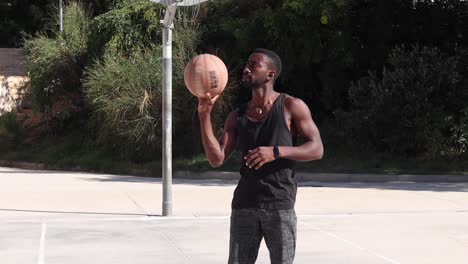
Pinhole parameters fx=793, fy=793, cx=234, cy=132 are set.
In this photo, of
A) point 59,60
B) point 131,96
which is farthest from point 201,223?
point 59,60

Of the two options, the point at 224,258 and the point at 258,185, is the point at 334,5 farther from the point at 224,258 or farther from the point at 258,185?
the point at 258,185

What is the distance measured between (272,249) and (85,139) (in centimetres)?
2067

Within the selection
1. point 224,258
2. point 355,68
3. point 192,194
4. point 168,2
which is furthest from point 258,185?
point 355,68

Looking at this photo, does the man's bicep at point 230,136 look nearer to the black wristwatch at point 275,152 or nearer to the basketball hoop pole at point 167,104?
the black wristwatch at point 275,152

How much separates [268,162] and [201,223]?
22.6ft

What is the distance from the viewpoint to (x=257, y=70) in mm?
4688

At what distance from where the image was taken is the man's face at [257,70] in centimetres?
469

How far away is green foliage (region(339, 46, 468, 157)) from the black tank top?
16.1m

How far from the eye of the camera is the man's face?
469 cm

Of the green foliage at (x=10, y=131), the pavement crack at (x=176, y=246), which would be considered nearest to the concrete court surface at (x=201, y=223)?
the pavement crack at (x=176, y=246)

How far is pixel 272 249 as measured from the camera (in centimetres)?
470

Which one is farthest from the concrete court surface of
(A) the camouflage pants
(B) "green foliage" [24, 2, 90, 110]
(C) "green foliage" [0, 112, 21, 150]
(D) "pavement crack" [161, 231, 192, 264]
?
(C) "green foliage" [0, 112, 21, 150]

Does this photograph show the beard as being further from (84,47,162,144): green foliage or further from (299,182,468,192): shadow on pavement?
(84,47,162,144): green foliage

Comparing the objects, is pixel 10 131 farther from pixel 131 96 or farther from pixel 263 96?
pixel 263 96
